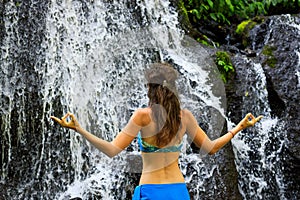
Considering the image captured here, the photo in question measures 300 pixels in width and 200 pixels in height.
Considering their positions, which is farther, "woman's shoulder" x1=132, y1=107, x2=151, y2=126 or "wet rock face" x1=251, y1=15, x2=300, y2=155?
"wet rock face" x1=251, y1=15, x2=300, y2=155

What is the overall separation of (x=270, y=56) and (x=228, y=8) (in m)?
2.87

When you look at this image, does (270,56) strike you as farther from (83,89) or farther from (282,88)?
(83,89)

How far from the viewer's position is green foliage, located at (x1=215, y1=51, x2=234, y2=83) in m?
7.06

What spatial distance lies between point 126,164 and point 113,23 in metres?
2.66

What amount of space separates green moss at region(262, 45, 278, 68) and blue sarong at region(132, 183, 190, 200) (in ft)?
15.4

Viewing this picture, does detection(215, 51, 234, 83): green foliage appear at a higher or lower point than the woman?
higher

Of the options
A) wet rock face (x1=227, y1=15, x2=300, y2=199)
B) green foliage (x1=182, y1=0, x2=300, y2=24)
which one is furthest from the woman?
green foliage (x1=182, y1=0, x2=300, y2=24)

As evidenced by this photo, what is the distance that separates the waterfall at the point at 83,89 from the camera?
5.97 m

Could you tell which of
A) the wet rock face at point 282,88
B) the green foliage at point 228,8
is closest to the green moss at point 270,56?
the wet rock face at point 282,88

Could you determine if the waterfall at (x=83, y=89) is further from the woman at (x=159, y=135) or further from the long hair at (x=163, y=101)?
the long hair at (x=163, y=101)

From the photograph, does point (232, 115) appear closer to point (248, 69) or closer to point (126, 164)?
point (248, 69)

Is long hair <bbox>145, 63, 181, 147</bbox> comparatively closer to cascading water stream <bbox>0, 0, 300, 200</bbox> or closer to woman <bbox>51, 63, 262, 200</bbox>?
woman <bbox>51, 63, 262, 200</bbox>

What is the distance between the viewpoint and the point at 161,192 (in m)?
3.08

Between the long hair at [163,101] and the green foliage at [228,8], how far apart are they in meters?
6.31
